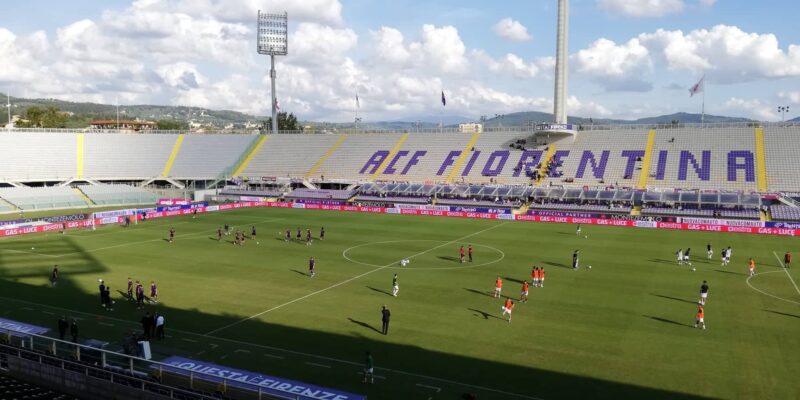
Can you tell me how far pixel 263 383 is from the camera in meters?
18.5

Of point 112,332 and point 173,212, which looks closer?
point 112,332

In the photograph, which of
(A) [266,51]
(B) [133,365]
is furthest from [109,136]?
(B) [133,365]

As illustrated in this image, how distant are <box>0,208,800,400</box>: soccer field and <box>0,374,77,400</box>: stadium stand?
487 centimetres

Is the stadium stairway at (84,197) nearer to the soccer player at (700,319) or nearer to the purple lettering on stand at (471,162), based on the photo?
the purple lettering on stand at (471,162)

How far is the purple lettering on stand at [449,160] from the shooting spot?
87963mm

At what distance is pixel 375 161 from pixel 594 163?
34.4 metres

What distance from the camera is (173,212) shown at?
68375mm

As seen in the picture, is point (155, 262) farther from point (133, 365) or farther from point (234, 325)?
point (133, 365)

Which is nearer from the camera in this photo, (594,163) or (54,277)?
(54,277)

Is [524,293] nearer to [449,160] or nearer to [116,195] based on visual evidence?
[449,160]

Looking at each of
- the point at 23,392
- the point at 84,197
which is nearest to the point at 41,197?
the point at 84,197

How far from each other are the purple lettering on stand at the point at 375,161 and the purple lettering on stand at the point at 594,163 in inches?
1237

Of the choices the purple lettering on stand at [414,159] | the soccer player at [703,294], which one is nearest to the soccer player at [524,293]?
the soccer player at [703,294]

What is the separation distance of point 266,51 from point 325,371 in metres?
92.8
